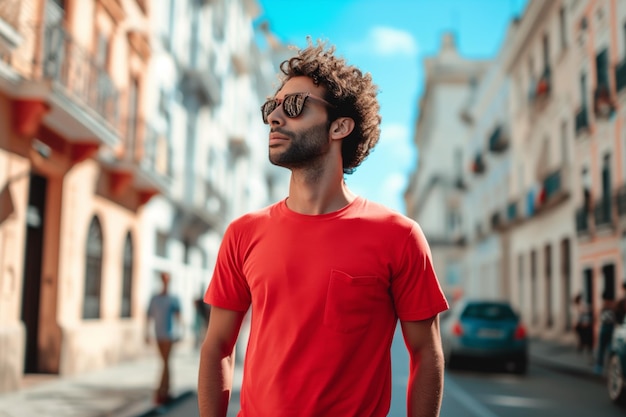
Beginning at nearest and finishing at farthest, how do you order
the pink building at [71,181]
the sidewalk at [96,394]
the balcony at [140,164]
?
the sidewalk at [96,394] < the pink building at [71,181] < the balcony at [140,164]

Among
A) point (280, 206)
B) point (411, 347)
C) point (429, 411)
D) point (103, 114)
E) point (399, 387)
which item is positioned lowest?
point (399, 387)

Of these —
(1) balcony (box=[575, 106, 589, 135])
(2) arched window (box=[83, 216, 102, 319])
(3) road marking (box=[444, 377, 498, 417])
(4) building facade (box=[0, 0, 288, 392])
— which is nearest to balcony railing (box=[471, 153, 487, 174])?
(1) balcony (box=[575, 106, 589, 135])

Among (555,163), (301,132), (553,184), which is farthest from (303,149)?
(555,163)

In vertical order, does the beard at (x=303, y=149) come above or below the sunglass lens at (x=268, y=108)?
below

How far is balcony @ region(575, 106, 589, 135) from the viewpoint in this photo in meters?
26.0

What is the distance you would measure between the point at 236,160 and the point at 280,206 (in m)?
38.1

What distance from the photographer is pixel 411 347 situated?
2418mm

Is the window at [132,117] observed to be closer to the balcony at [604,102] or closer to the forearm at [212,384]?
the balcony at [604,102]

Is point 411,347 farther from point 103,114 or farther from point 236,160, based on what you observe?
point 236,160

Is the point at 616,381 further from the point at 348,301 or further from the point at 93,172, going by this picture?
the point at 348,301

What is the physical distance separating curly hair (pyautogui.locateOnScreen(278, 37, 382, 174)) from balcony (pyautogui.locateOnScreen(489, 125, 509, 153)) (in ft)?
127

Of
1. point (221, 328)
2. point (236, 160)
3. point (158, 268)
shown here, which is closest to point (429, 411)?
point (221, 328)

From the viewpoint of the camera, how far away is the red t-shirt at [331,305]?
7.50ft

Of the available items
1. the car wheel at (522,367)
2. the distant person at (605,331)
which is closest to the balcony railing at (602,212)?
the distant person at (605,331)
